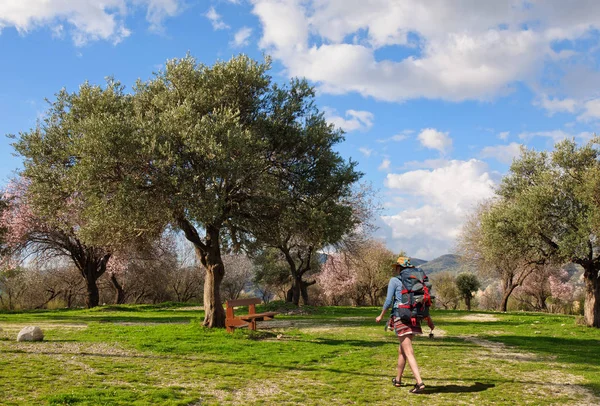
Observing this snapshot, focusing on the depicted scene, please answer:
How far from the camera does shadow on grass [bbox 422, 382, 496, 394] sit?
9.43 m

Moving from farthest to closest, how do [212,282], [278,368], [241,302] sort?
[212,282], [241,302], [278,368]

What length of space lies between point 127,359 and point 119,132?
864 centimetres

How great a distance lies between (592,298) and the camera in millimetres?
23000

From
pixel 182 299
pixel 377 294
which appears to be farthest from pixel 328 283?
pixel 182 299

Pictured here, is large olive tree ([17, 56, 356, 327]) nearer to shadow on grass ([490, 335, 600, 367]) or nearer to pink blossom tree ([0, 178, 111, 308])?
shadow on grass ([490, 335, 600, 367])

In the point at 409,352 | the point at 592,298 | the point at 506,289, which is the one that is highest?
the point at 409,352

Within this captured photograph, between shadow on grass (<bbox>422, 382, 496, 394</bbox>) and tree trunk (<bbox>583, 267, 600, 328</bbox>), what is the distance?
16543 mm

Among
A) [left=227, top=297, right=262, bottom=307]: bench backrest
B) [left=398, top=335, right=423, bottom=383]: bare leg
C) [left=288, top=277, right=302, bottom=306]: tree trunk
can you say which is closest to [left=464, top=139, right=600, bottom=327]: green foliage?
[left=227, top=297, right=262, bottom=307]: bench backrest

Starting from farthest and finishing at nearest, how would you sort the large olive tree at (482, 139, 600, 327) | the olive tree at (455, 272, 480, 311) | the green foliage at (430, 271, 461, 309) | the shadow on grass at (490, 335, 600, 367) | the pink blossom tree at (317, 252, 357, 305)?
the green foliage at (430, 271, 461, 309), the olive tree at (455, 272, 480, 311), the pink blossom tree at (317, 252, 357, 305), the large olive tree at (482, 139, 600, 327), the shadow on grass at (490, 335, 600, 367)

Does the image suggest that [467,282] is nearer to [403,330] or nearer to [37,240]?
[37,240]

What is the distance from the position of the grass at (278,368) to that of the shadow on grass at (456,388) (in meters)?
0.02

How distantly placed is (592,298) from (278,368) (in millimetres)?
19303

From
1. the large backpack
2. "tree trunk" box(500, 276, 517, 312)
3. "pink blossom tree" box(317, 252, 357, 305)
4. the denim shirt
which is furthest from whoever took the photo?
"pink blossom tree" box(317, 252, 357, 305)

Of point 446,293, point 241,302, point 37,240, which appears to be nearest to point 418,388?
point 241,302
